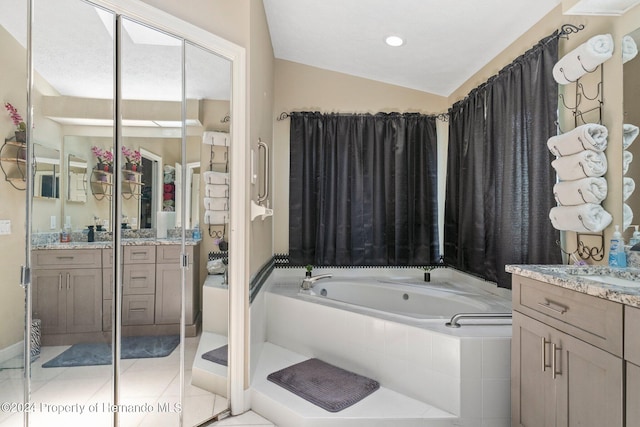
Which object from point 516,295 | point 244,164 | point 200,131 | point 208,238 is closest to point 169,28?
point 200,131

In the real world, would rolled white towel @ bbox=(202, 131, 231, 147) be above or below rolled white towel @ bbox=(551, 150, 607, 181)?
above

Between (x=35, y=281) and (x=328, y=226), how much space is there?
2415mm

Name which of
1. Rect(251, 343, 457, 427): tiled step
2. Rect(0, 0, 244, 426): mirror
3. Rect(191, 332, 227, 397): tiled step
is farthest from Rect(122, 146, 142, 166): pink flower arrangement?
Rect(251, 343, 457, 427): tiled step

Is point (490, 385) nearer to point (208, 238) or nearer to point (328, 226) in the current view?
point (208, 238)

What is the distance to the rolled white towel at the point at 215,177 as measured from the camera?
76.2 inches

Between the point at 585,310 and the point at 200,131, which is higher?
the point at 200,131

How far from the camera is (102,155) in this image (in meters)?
1.53

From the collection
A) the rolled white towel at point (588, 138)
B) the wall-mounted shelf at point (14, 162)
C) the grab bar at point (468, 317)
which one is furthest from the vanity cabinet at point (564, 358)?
the wall-mounted shelf at point (14, 162)

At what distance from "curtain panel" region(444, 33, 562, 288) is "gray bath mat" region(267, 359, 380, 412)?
4.08 feet

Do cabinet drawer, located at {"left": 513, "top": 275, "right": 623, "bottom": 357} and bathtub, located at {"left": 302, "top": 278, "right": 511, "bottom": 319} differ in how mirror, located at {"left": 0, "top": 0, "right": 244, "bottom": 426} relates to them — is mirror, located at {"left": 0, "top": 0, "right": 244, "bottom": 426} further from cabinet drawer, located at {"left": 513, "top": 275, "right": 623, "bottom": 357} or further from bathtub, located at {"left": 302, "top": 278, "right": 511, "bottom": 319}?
cabinet drawer, located at {"left": 513, "top": 275, "right": 623, "bottom": 357}

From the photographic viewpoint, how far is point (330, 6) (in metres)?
2.40

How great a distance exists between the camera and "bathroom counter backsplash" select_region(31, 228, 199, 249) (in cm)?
135

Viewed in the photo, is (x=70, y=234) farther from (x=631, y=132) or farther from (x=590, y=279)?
(x=631, y=132)

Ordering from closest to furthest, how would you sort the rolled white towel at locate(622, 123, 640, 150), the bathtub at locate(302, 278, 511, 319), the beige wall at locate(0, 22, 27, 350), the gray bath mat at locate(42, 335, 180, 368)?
the beige wall at locate(0, 22, 27, 350)
the gray bath mat at locate(42, 335, 180, 368)
the rolled white towel at locate(622, 123, 640, 150)
the bathtub at locate(302, 278, 511, 319)
